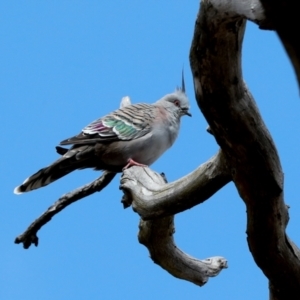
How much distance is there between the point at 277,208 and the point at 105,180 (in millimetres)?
2827

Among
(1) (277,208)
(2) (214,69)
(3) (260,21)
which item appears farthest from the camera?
(1) (277,208)

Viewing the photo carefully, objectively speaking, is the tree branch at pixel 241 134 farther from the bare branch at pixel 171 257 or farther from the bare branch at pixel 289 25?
the bare branch at pixel 289 25

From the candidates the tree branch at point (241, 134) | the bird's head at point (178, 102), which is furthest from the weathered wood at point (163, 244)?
the bird's head at point (178, 102)

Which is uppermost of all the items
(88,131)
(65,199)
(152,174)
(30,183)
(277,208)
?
(88,131)

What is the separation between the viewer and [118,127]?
20.2 ft

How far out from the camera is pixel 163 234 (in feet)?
14.6

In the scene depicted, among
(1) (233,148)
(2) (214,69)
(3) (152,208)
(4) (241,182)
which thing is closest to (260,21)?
(2) (214,69)

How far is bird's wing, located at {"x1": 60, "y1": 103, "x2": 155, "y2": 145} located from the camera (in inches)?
239

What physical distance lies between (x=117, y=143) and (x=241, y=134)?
10.9 ft

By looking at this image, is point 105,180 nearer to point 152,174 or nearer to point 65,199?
point 65,199

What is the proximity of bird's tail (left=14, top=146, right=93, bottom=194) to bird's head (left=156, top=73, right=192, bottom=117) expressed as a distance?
3.77ft

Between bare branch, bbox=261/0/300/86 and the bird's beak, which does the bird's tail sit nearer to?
the bird's beak

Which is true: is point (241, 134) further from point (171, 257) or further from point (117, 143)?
point (117, 143)

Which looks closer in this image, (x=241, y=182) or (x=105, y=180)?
(x=241, y=182)
